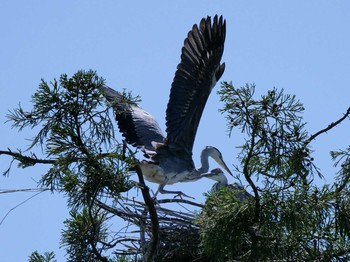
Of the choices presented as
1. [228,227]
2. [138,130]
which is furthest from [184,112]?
[228,227]

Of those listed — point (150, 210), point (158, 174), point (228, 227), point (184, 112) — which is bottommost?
point (228, 227)

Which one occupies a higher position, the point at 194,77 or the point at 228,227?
the point at 194,77

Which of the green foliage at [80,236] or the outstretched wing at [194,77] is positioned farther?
the outstretched wing at [194,77]

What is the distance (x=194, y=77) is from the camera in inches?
387

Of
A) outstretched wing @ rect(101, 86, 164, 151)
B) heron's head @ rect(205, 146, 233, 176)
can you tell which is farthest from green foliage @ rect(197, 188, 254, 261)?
heron's head @ rect(205, 146, 233, 176)

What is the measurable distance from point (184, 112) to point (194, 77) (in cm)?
36

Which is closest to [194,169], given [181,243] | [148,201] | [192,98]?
[192,98]

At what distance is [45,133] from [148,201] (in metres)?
0.81

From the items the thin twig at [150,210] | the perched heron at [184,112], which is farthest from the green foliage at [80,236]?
the perched heron at [184,112]

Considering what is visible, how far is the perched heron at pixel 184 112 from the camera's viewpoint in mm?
9766

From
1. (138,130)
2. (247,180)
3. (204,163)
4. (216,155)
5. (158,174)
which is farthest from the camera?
(216,155)

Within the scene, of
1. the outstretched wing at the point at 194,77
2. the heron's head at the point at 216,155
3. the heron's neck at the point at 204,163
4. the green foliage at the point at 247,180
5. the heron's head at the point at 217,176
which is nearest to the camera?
the green foliage at the point at 247,180

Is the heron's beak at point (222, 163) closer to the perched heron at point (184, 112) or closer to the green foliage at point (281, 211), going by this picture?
the perched heron at point (184, 112)

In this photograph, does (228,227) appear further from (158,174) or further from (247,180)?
(158,174)
